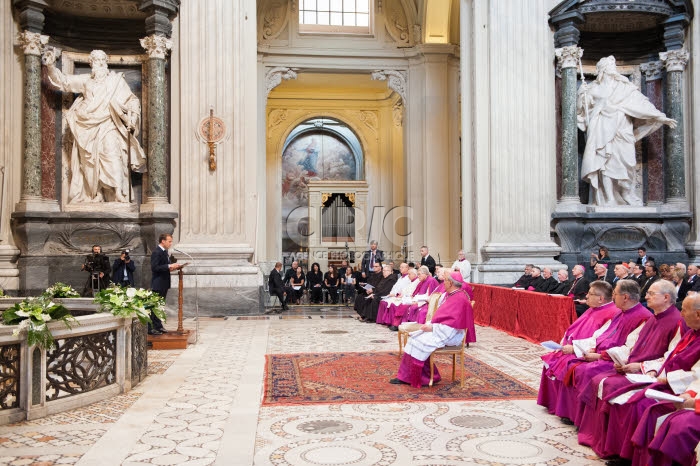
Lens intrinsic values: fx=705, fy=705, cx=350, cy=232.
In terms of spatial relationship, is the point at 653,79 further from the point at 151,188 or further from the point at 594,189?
the point at 151,188

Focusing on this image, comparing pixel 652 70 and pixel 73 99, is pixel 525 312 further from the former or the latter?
pixel 73 99

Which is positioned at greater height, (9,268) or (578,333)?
(9,268)

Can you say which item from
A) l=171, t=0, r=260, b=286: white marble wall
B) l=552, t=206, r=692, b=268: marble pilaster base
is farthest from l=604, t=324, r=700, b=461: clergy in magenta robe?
l=552, t=206, r=692, b=268: marble pilaster base

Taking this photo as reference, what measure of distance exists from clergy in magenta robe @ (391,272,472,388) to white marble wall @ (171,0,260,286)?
6.38m

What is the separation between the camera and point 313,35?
1898cm

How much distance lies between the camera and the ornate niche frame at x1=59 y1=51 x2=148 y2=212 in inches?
516

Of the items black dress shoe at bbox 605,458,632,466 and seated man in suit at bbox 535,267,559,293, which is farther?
seated man in suit at bbox 535,267,559,293

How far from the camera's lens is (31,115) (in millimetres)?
12500

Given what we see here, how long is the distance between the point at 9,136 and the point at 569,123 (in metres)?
10.5

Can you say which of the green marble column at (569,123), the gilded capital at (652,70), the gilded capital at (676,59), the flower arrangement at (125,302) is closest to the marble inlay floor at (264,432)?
the flower arrangement at (125,302)

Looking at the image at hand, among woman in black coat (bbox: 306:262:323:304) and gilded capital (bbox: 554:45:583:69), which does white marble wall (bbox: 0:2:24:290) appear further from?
gilded capital (bbox: 554:45:583:69)

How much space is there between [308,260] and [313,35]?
6.72 metres

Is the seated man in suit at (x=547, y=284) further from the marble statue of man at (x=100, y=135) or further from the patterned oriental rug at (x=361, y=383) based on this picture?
the marble statue of man at (x=100, y=135)

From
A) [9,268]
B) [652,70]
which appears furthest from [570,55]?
[9,268]
